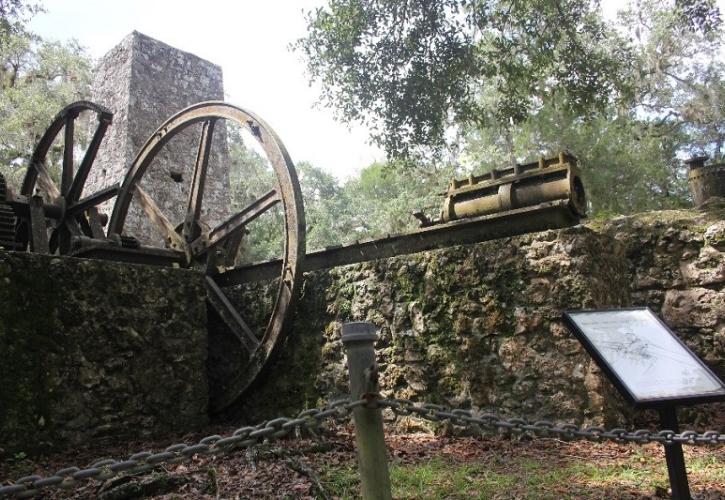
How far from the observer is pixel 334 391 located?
4785 millimetres

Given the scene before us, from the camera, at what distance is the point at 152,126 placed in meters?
11.7

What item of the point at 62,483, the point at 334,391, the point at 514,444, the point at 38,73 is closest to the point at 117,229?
the point at 334,391

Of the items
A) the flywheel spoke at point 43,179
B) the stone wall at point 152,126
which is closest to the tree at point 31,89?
the stone wall at point 152,126

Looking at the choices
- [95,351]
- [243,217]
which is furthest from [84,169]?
[95,351]

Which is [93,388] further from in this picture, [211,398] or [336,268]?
[336,268]

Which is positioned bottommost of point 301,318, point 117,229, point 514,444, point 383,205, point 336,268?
point 514,444

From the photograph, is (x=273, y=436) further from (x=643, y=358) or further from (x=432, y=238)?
(x=432, y=238)

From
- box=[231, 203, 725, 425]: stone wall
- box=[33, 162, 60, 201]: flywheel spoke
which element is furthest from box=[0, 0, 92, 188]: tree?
box=[231, 203, 725, 425]: stone wall

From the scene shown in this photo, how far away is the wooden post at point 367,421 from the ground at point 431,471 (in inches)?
43.5

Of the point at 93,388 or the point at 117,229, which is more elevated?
the point at 117,229

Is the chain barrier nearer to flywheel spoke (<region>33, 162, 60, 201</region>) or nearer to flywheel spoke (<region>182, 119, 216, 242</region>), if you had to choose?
flywheel spoke (<region>182, 119, 216, 242</region>)

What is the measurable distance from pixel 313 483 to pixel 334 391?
1794 mm

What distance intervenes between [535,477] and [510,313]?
128cm

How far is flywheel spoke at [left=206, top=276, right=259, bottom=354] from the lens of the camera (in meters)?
5.20
